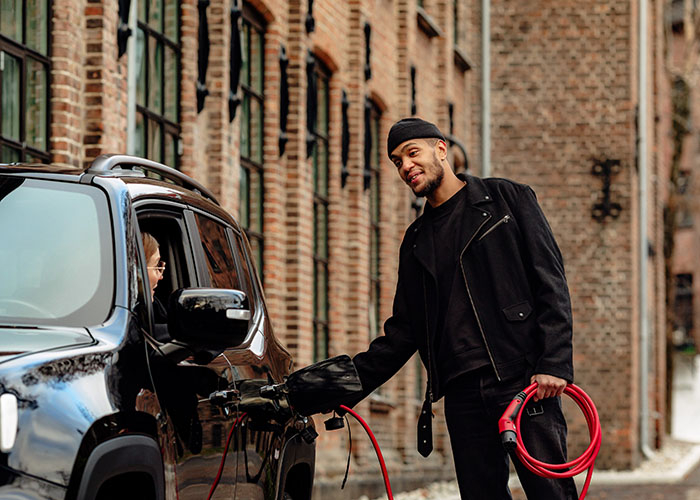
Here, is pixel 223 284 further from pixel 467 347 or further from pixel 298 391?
pixel 467 347

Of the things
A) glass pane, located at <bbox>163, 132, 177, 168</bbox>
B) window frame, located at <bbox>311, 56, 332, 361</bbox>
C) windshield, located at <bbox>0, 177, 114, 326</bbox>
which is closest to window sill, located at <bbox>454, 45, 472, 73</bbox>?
window frame, located at <bbox>311, 56, 332, 361</bbox>

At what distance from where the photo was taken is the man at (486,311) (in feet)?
19.5

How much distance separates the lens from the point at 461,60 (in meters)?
23.4

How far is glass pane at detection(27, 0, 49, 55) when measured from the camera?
9.55 meters

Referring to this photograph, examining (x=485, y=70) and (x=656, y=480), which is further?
(x=485, y=70)

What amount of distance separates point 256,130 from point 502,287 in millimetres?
8447

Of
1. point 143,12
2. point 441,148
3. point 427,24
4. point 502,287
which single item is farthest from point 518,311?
point 427,24

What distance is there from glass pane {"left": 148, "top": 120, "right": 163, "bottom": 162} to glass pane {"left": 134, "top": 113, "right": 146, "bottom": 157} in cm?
10

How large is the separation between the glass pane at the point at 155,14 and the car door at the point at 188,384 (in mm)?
6318

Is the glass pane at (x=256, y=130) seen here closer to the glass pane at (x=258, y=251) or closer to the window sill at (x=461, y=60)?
the glass pane at (x=258, y=251)

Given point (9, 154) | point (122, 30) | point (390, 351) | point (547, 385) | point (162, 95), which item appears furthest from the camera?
point (162, 95)

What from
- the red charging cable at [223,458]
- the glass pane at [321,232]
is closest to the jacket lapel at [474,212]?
the red charging cable at [223,458]

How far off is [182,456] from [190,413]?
6.5 inches

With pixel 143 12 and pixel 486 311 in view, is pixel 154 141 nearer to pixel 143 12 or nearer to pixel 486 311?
pixel 143 12
